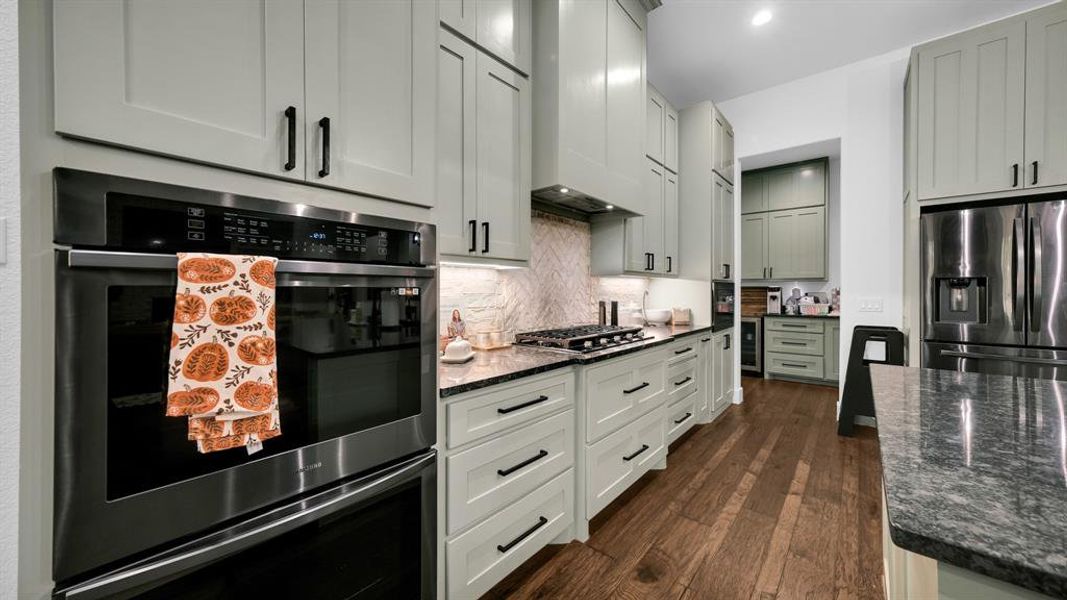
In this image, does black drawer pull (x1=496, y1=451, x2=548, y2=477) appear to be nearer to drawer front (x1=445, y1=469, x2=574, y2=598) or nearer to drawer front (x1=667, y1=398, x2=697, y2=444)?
drawer front (x1=445, y1=469, x2=574, y2=598)

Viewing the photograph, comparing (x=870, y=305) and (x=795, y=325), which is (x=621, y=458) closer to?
(x=870, y=305)

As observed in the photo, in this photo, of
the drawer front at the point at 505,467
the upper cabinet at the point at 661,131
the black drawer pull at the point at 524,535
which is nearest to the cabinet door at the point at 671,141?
the upper cabinet at the point at 661,131

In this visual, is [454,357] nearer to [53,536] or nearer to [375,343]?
[375,343]

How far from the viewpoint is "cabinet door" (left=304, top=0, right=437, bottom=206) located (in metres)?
1.01

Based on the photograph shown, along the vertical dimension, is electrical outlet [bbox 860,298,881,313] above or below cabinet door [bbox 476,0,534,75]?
below

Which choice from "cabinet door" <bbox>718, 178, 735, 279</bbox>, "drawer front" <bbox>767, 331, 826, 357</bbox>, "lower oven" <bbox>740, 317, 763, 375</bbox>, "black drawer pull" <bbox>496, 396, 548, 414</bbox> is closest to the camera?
"black drawer pull" <bbox>496, 396, 548, 414</bbox>

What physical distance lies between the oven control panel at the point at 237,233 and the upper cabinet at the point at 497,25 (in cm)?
113

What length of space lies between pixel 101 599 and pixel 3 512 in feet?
0.79

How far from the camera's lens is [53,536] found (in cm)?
70

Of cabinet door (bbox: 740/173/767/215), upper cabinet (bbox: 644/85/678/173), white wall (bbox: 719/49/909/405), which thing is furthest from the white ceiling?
cabinet door (bbox: 740/173/767/215)

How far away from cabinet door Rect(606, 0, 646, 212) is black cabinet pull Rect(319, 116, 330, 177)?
5.55 feet

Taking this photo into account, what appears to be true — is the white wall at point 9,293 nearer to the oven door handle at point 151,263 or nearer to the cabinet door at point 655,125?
the oven door handle at point 151,263

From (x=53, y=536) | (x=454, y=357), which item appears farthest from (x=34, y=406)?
(x=454, y=357)

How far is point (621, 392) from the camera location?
6.99 ft
